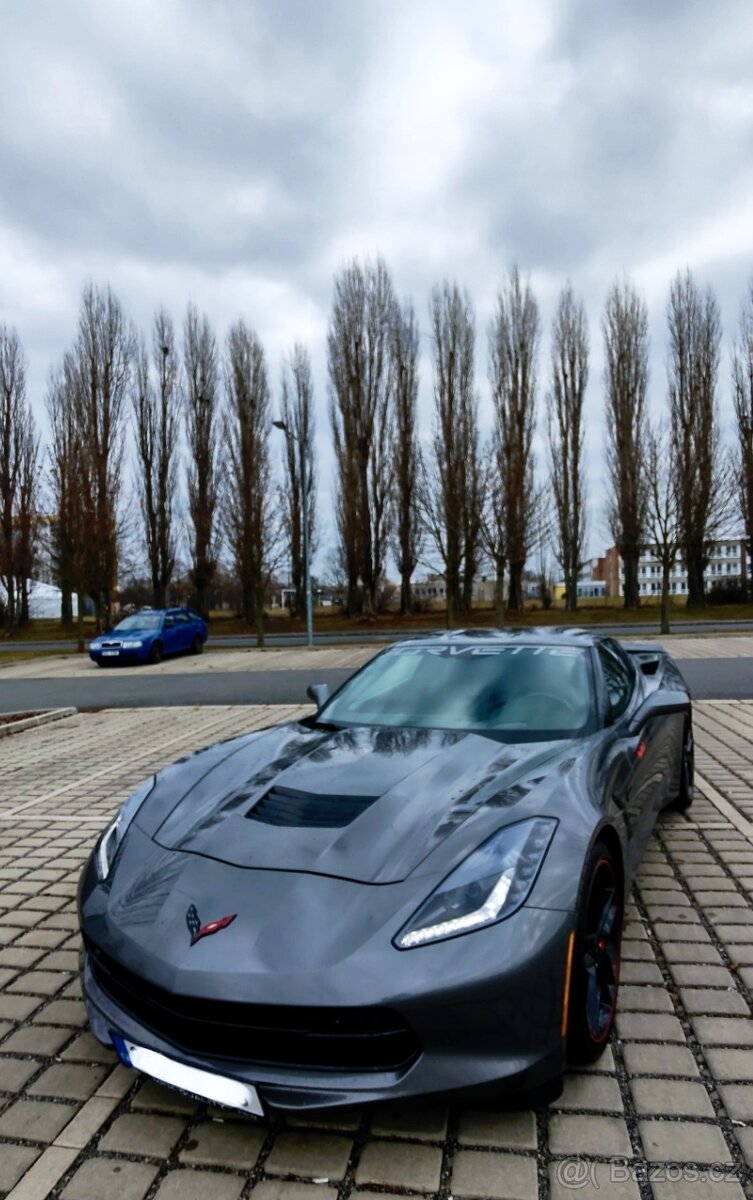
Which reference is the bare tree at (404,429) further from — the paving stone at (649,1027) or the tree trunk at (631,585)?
the paving stone at (649,1027)

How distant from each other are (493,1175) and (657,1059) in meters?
A: 0.75

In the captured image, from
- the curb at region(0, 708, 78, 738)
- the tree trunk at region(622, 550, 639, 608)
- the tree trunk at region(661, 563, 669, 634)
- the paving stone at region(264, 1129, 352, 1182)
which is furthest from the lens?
the tree trunk at region(622, 550, 639, 608)

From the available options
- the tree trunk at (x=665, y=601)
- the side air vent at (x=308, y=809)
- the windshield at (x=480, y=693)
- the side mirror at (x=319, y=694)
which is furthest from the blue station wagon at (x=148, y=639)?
the side air vent at (x=308, y=809)

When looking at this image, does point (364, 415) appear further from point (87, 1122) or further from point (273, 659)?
point (87, 1122)

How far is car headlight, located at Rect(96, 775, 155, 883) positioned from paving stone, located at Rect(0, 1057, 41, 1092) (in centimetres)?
60

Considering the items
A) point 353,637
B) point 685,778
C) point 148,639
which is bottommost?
point 353,637

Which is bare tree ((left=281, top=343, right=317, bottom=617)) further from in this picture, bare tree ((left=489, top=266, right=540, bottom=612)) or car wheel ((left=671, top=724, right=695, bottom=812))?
car wheel ((left=671, top=724, right=695, bottom=812))

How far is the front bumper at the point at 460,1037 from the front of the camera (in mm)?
1870

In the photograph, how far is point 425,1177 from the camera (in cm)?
191

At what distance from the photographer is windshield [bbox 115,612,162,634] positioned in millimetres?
19422

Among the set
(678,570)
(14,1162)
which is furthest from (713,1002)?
(678,570)

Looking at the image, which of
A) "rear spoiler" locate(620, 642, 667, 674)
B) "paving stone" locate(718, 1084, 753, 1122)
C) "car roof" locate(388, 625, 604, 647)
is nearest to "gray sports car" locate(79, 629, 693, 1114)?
"paving stone" locate(718, 1084, 753, 1122)

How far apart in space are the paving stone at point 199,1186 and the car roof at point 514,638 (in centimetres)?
260

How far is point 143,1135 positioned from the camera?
2100mm
